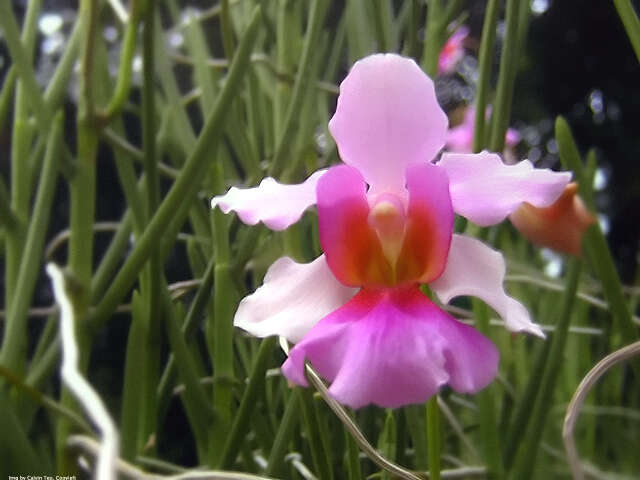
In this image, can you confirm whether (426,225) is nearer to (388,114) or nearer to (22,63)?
(388,114)

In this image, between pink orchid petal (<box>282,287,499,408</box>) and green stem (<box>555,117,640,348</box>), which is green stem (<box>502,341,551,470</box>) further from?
pink orchid petal (<box>282,287,499,408</box>)

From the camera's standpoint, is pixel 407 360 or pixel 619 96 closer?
pixel 407 360

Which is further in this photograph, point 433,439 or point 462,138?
point 462,138

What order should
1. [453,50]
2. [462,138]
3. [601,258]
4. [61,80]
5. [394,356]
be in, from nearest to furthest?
[394,356] → [601,258] → [61,80] → [462,138] → [453,50]

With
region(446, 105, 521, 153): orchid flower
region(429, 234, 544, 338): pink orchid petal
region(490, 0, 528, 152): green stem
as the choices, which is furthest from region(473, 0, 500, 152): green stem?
region(446, 105, 521, 153): orchid flower

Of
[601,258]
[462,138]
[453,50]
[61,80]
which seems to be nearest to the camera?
[601,258]

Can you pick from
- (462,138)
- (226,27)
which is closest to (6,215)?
(226,27)

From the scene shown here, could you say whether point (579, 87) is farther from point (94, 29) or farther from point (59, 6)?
point (94, 29)

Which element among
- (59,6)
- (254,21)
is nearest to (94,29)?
(254,21)
